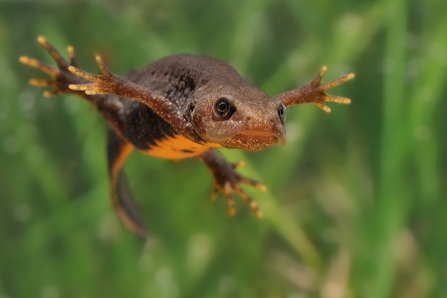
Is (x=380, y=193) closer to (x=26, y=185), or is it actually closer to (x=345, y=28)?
(x=345, y=28)

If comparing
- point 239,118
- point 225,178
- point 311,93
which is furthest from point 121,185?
point 239,118

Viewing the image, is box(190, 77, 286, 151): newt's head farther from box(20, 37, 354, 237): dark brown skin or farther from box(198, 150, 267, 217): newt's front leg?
box(198, 150, 267, 217): newt's front leg

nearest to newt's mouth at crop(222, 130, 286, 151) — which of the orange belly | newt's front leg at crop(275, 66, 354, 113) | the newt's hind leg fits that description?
the orange belly

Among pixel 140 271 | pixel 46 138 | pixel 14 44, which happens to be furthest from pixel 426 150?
pixel 14 44

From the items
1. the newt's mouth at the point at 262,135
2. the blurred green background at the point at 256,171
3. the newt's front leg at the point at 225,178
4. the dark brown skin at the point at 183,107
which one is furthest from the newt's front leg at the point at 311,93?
the blurred green background at the point at 256,171

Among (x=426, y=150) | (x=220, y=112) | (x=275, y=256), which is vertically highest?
(x=426, y=150)
